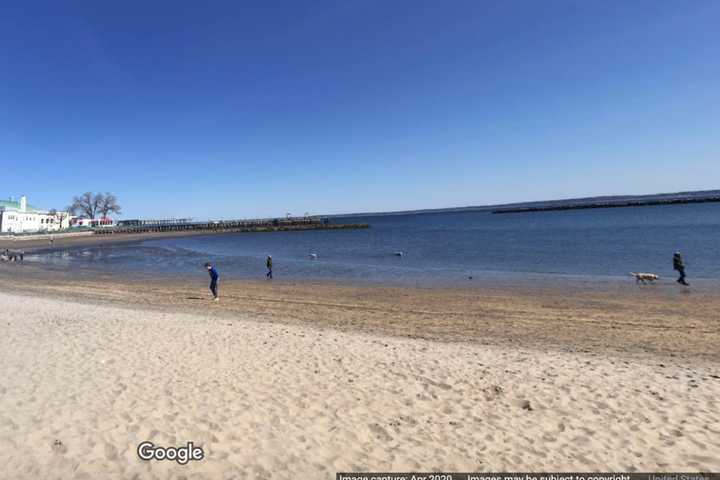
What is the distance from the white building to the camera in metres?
93.3

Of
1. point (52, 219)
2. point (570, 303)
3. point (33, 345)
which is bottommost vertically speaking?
point (570, 303)

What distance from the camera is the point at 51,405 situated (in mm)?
5812

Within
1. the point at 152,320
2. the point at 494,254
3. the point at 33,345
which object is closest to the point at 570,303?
the point at 152,320

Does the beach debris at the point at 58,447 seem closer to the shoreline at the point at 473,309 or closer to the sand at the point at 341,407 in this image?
the sand at the point at 341,407

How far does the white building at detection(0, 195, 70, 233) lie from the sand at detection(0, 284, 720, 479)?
113 metres

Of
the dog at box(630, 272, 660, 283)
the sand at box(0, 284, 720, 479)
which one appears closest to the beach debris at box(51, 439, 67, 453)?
the sand at box(0, 284, 720, 479)

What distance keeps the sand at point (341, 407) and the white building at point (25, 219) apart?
113 meters

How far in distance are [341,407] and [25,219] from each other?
5036 inches

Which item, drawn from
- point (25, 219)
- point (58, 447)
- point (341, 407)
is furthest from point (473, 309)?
point (25, 219)

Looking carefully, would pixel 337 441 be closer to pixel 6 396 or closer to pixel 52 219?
pixel 6 396

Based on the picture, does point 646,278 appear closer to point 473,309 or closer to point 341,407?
point 473,309

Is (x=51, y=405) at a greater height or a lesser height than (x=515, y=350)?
greater

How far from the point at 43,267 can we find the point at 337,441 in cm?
4078

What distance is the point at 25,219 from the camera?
99.3 metres
